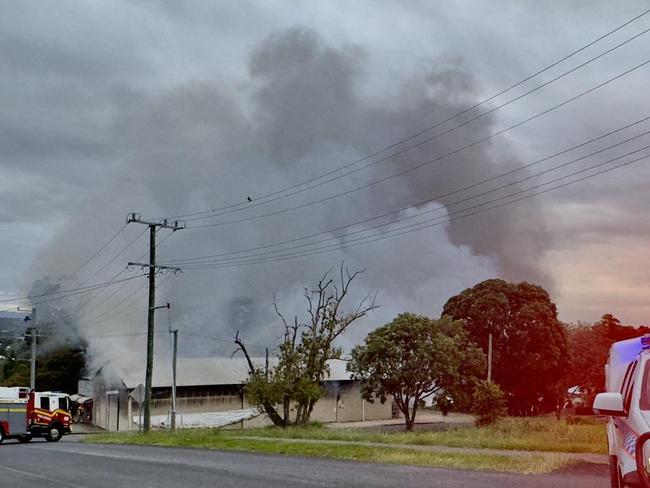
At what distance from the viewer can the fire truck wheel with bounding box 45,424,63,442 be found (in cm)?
4722

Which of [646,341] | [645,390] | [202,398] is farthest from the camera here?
[202,398]

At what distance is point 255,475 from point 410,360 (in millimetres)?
25742

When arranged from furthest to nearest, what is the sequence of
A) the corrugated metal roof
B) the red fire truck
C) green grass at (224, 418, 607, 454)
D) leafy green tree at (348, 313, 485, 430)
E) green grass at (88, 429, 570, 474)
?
1. the corrugated metal roof
2. the red fire truck
3. leafy green tree at (348, 313, 485, 430)
4. green grass at (224, 418, 607, 454)
5. green grass at (88, 429, 570, 474)

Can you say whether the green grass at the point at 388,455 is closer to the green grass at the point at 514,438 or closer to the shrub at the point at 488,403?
the green grass at the point at 514,438

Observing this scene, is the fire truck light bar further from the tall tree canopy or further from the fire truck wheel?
the tall tree canopy

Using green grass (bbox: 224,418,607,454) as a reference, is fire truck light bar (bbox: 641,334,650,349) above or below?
above

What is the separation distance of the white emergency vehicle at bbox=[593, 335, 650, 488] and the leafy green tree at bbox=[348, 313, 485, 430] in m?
31.7

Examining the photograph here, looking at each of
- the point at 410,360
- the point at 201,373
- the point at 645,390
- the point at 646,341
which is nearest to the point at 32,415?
the point at 201,373

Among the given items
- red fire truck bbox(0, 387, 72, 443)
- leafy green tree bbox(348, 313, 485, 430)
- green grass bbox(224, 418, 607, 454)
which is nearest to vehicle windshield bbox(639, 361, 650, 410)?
green grass bbox(224, 418, 607, 454)

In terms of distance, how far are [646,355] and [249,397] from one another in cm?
3516

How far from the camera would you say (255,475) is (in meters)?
16.4

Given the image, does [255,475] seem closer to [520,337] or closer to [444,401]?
[444,401]

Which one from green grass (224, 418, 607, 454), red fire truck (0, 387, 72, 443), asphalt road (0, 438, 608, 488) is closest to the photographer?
asphalt road (0, 438, 608, 488)

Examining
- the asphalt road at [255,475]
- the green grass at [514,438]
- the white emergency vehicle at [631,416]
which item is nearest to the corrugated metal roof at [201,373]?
the green grass at [514,438]
